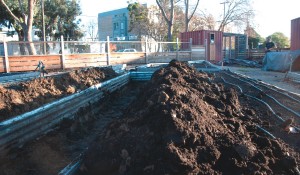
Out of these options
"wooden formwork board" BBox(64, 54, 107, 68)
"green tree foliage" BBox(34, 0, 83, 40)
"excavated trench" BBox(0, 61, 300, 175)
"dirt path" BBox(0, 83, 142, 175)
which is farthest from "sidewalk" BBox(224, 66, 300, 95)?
"green tree foliage" BBox(34, 0, 83, 40)

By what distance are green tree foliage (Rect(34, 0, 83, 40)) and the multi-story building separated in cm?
→ 1815

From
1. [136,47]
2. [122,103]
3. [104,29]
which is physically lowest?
[122,103]

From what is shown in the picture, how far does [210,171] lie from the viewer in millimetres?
3209

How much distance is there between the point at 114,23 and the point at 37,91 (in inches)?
2359

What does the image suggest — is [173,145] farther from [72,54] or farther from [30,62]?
[72,54]

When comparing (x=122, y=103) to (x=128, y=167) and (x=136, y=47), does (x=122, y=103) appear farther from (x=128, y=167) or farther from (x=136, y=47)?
(x=136, y=47)

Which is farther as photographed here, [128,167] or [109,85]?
[109,85]

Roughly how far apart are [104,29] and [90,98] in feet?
219

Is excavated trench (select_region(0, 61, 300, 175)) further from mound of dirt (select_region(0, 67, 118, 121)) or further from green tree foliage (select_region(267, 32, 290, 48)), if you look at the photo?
green tree foliage (select_region(267, 32, 290, 48))

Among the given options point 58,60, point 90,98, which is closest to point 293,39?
point 58,60

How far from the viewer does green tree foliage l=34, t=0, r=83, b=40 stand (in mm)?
34031

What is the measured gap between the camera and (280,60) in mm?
20609

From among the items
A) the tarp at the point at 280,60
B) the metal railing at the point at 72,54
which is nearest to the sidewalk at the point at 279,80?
the tarp at the point at 280,60

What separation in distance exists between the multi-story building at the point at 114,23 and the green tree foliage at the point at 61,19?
59.6 ft
